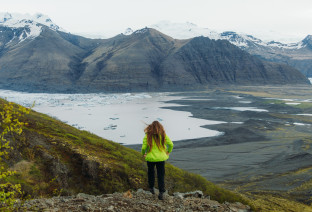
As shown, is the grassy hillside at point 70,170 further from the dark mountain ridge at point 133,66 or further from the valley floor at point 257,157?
the dark mountain ridge at point 133,66

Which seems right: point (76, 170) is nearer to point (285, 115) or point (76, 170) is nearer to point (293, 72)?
point (285, 115)

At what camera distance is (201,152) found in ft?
103

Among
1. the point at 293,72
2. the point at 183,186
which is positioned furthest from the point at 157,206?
the point at 293,72

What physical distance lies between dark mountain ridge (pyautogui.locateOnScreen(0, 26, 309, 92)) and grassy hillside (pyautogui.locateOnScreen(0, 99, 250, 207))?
121 metres

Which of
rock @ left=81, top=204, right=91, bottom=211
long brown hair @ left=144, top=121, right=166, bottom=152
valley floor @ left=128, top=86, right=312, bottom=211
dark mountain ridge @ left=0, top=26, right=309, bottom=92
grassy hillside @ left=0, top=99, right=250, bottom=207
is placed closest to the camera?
rock @ left=81, top=204, right=91, bottom=211

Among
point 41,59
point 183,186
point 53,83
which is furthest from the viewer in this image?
point 41,59

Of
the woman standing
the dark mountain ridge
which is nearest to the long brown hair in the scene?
the woman standing

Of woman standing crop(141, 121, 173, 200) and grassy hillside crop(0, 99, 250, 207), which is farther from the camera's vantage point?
grassy hillside crop(0, 99, 250, 207)

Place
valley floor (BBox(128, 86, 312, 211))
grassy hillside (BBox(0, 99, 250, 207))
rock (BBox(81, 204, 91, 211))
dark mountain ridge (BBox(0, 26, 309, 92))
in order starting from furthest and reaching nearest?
dark mountain ridge (BBox(0, 26, 309, 92))
valley floor (BBox(128, 86, 312, 211))
grassy hillside (BBox(0, 99, 250, 207))
rock (BBox(81, 204, 91, 211))

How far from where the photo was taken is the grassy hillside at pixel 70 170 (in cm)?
920

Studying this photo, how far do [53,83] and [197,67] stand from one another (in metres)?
83.2

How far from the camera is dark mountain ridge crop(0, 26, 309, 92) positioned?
454 ft

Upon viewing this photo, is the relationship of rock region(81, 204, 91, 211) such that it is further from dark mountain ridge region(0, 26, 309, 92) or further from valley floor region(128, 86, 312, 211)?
dark mountain ridge region(0, 26, 309, 92)

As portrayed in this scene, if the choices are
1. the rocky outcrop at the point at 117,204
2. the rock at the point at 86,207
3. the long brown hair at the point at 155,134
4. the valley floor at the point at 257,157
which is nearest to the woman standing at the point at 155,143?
the long brown hair at the point at 155,134
